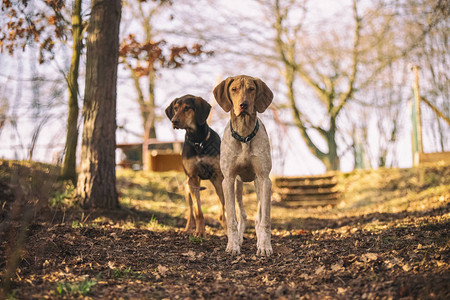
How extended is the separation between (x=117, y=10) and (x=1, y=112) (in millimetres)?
4065

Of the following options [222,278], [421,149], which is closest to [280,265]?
[222,278]

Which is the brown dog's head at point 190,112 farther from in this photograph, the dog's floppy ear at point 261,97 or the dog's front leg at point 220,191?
the dog's floppy ear at point 261,97

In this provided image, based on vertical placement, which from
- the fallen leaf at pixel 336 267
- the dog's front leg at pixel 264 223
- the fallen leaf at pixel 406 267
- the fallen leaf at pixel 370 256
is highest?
the dog's front leg at pixel 264 223

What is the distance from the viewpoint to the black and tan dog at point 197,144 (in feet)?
18.8

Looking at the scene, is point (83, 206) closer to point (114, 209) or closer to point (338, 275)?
point (114, 209)

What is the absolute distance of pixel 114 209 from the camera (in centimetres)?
688

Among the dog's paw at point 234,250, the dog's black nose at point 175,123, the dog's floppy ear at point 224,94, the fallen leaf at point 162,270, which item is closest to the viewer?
the fallen leaf at point 162,270

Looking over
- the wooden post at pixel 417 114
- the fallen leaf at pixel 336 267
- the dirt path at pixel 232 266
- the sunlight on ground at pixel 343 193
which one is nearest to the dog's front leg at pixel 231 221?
the dirt path at pixel 232 266

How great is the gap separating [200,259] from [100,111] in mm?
3294

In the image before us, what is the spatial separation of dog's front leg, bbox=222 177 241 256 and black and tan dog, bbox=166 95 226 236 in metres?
0.96

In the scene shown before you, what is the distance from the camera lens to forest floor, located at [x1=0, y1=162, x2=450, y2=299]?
310cm

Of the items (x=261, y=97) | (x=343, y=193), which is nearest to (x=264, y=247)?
(x=261, y=97)

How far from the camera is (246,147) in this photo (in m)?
4.78

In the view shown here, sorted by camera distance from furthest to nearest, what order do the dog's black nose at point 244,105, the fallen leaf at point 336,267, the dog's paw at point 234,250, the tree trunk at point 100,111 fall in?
the tree trunk at point 100,111 < the dog's paw at point 234,250 < the dog's black nose at point 244,105 < the fallen leaf at point 336,267
